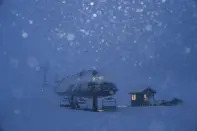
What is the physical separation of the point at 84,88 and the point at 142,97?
2.00 ft

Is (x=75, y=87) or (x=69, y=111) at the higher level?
(x=75, y=87)

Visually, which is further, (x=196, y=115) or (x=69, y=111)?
(x=196, y=115)

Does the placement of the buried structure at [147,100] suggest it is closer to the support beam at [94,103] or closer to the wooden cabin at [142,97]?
the wooden cabin at [142,97]

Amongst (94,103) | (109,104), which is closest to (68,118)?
(94,103)

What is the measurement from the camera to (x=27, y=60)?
3656 millimetres

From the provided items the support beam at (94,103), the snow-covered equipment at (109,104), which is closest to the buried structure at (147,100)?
the snow-covered equipment at (109,104)

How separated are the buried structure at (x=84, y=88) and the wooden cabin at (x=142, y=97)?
199 millimetres

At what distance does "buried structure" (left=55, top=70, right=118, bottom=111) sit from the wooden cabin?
199 mm

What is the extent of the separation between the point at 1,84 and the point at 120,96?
126cm

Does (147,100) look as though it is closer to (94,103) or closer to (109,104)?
(109,104)

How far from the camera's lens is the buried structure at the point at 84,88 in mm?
3605

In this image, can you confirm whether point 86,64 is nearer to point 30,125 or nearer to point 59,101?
point 59,101

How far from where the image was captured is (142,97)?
3605 millimetres

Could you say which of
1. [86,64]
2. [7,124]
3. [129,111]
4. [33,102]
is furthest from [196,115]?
[7,124]
